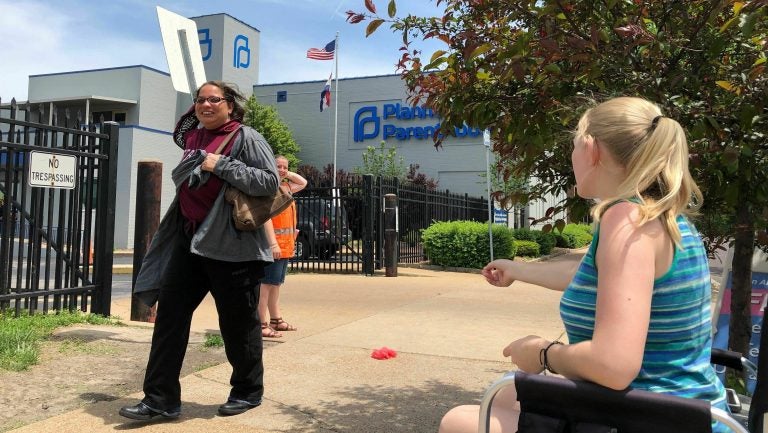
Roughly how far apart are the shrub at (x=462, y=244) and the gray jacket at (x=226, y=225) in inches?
416

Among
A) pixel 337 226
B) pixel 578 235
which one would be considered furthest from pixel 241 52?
pixel 337 226

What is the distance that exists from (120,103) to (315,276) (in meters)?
20.4

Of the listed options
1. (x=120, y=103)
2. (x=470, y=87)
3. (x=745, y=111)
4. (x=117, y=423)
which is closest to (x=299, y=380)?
(x=117, y=423)

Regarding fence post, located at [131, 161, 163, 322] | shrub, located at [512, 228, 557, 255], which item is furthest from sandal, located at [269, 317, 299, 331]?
shrub, located at [512, 228, 557, 255]

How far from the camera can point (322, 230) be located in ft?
45.0

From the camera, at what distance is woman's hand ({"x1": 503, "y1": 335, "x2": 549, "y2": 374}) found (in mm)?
1685

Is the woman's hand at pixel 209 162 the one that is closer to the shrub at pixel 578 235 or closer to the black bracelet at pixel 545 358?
the black bracelet at pixel 545 358

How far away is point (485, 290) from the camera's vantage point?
33.0ft

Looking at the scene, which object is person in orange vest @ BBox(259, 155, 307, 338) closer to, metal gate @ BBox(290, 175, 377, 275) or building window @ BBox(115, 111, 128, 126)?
metal gate @ BBox(290, 175, 377, 275)

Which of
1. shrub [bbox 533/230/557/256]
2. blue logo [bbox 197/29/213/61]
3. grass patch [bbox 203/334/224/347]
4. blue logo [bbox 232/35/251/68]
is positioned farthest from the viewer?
blue logo [bbox 232/35/251/68]

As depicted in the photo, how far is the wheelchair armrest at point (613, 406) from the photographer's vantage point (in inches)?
55.6

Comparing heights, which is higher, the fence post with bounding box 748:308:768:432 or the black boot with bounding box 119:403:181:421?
the fence post with bounding box 748:308:768:432

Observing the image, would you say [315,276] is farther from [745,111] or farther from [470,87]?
[745,111]

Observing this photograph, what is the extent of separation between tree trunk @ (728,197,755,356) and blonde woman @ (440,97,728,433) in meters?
1.44
